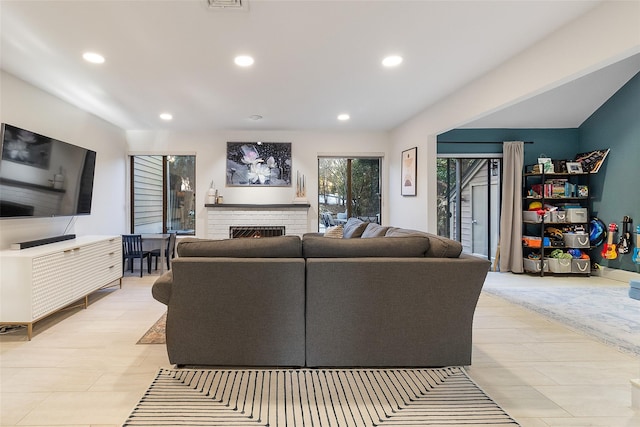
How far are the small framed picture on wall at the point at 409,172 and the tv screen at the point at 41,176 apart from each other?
4477 mm

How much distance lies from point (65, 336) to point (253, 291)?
193 cm

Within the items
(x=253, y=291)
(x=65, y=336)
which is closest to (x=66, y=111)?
(x=65, y=336)

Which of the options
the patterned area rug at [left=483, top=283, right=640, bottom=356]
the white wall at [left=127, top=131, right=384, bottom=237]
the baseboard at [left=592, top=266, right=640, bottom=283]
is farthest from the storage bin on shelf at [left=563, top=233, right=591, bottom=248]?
the white wall at [left=127, top=131, right=384, bottom=237]

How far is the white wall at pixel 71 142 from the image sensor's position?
11.4 feet

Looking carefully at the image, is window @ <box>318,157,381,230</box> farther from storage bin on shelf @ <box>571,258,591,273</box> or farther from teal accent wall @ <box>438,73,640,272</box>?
storage bin on shelf @ <box>571,258,591,273</box>

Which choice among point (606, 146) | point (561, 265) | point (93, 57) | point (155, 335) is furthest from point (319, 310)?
point (606, 146)

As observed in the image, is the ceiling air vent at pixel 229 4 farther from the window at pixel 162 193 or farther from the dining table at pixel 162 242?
the window at pixel 162 193

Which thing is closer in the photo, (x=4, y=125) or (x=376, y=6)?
(x=376, y=6)

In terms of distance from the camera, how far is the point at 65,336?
2.93 m

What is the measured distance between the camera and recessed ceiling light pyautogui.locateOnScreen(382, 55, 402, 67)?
312cm

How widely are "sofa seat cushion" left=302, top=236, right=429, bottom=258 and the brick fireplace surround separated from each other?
3.76 metres

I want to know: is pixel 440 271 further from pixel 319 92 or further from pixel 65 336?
pixel 65 336

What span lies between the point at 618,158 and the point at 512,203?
4.94ft

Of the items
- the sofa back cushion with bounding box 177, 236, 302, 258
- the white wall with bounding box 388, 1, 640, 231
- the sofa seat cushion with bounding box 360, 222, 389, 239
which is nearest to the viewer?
the white wall with bounding box 388, 1, 640, 231
